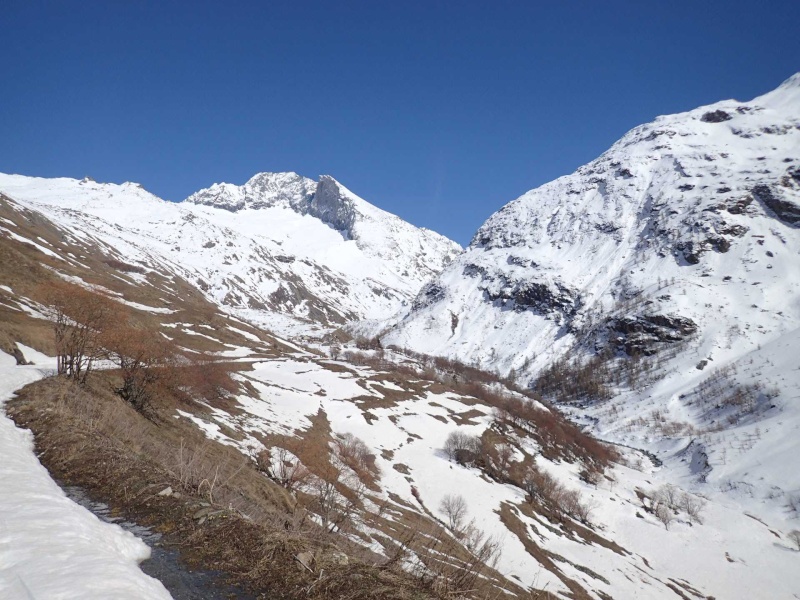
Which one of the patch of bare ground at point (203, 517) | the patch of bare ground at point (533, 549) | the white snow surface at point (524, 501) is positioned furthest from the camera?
the white snow surface at point (524, 501)

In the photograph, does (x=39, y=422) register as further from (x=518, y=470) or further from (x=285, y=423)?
(x=518, y=470)

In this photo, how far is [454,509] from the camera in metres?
48.8

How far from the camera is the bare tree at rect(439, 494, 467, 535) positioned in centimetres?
4572

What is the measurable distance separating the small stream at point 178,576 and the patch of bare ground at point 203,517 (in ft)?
0.60

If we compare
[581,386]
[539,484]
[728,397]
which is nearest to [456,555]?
[539,484]

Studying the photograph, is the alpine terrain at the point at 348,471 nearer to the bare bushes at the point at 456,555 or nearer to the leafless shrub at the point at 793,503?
the bare bushes at the point at 456,555

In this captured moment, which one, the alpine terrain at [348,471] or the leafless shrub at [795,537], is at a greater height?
the leafless shrub at [795,537]

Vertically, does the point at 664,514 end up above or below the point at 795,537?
below

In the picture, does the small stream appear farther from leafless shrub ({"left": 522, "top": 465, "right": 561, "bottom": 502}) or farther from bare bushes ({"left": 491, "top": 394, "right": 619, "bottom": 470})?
bare bushes ({"left": 491, "top": 394, "right": 619, "bottom": 470})

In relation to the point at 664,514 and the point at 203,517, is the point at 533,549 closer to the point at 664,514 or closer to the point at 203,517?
the point at 664,514

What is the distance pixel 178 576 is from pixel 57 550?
1.86 metres

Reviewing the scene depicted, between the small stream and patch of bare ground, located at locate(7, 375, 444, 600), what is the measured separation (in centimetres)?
18

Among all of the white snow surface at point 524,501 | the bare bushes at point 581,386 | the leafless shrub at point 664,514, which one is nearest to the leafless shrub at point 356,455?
the white snow surface at point 524,501

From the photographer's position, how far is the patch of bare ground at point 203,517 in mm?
6875
